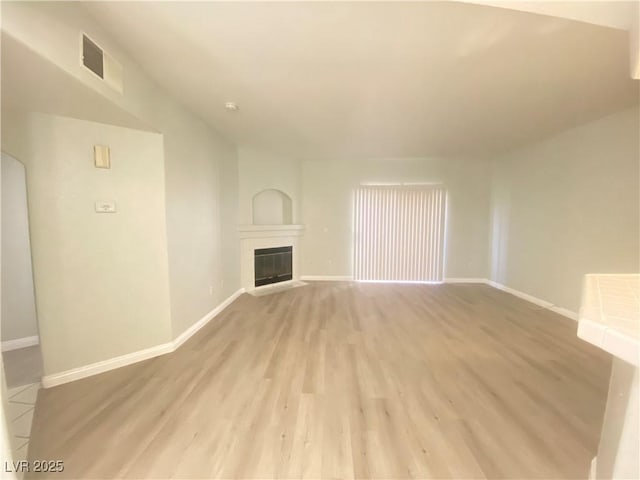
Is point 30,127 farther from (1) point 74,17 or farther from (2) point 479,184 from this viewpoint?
(2) point 479,184

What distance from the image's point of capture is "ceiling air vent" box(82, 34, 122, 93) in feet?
5.00

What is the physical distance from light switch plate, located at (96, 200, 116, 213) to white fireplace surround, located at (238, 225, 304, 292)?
7.40 ft

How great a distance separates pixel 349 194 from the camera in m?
5.25

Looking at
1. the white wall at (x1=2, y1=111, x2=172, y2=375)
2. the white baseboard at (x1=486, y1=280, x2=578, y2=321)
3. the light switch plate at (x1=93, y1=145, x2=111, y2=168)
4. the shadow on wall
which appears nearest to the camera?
the white wall at (x1=2, y1=111, x2=172, y2=375)

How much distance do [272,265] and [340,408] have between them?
11.3 feet

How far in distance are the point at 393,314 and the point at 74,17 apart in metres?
4.00

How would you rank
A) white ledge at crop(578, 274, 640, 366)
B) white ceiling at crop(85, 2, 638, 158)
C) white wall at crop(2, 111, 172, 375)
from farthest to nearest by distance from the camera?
white wall at crop(2, 111, 172, 375) < white ceiling at crop(85, 2, 638, 158) < white ledge at crop(578, 274, 640, 366)

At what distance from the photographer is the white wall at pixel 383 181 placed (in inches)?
200

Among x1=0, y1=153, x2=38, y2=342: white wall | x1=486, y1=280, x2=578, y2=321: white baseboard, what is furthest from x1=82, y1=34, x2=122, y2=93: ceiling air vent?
x1=486, y1=280, x2=578, y2=321: white baseboard

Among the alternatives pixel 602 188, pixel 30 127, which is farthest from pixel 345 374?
pixel 602 188

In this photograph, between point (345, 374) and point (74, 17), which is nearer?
point (74, 17)

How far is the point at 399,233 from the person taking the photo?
5.18 m

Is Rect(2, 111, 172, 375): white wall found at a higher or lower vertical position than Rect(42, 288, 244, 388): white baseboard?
higher

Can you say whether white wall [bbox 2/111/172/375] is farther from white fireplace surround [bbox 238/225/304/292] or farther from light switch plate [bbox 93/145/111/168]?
white fireplace surround [bbox 238/225/304/292]
